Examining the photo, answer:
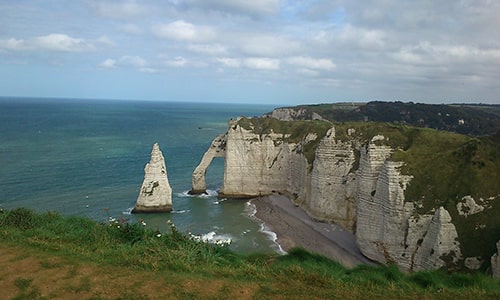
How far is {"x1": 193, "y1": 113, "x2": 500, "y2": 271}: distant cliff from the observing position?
23.8 metres

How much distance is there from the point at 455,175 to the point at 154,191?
87.7 ft

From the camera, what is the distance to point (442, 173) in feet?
89.6

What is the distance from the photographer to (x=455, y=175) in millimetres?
26781

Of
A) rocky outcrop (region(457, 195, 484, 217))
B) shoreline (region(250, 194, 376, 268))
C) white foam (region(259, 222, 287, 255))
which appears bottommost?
white foam (region(259, 222, 287, 255))

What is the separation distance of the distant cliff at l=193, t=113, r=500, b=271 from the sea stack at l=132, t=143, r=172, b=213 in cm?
1375

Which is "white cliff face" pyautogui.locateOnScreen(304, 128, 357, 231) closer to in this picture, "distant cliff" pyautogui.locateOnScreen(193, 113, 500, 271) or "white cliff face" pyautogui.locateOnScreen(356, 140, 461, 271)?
"distant cliff" pyautogui.locateOnScreen(193, 113, 500, 271)

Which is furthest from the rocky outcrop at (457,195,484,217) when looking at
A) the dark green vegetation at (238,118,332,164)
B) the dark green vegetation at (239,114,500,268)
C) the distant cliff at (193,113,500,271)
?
the dark green vegetation at (238,118,332,164)

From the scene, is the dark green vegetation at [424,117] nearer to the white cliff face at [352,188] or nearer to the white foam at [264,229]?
the white cliff face at [352,188]

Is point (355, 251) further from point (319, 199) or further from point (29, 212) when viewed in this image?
point (29, 212)

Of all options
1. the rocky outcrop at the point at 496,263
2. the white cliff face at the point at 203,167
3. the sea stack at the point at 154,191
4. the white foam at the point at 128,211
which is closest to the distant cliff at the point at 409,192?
the rocky outcrop at the point at 496,263

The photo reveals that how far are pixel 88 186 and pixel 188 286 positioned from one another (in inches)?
1635

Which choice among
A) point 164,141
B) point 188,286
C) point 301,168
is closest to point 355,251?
point 301,168

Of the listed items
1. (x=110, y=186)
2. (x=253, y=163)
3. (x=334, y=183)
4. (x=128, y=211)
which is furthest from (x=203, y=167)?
(x=334, y=183)

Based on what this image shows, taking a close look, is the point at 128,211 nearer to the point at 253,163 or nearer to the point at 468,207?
the point at 253,163
